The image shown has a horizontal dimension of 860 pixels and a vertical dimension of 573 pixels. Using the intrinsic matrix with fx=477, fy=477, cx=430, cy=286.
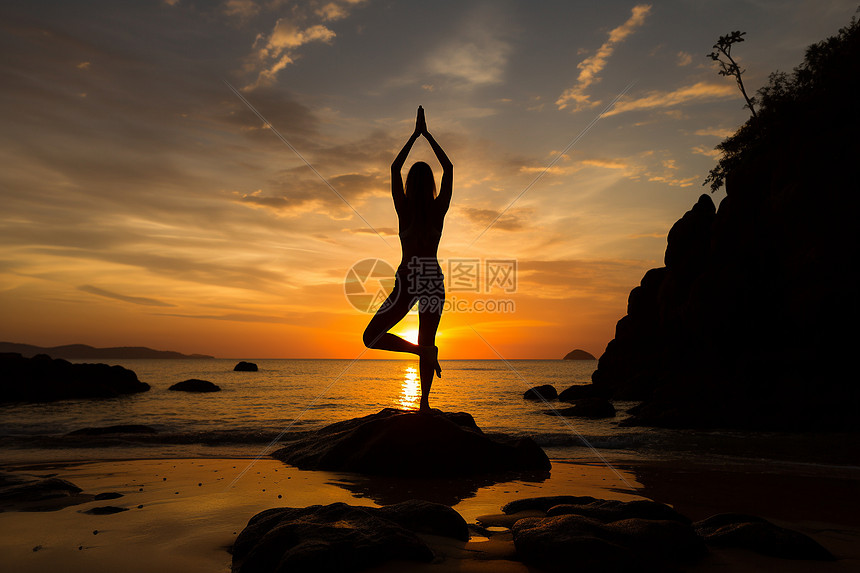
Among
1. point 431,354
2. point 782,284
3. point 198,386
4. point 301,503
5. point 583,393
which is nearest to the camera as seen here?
point 301,503

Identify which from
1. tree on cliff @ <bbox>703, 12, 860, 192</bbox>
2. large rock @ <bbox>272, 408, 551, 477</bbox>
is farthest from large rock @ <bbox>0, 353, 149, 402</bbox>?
tree on cliff @ <bbox>703, 12, 860, 192</bbox>

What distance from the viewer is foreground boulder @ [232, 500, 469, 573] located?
111 inches

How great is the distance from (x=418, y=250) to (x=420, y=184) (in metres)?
0.94

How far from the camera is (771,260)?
22.7 meters

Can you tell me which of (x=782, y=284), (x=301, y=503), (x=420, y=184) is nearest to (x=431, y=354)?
(x=420, y=184)

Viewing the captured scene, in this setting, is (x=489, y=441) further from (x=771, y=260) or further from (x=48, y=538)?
(x=771, y=260)

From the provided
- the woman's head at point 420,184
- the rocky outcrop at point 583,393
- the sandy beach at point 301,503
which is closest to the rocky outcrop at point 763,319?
the rocky outcrop at point 583,393

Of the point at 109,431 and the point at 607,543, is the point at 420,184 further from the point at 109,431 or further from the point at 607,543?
the point at 109,431

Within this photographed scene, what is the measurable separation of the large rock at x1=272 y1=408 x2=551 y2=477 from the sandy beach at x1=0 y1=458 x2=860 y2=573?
0.33 meters

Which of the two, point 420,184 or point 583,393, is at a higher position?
point 420,184

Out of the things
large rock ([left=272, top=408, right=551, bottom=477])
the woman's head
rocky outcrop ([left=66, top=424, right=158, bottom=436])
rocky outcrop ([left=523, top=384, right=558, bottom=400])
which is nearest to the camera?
large rock ([left=272, top=408, right=551, bottom=477])

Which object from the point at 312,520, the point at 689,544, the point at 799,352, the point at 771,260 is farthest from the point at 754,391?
the point at 312,520

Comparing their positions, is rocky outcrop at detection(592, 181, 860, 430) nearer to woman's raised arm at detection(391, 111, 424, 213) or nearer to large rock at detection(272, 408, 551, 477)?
large rock at detection(272, 408, 551, 477)

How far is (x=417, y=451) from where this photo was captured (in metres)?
6.70
